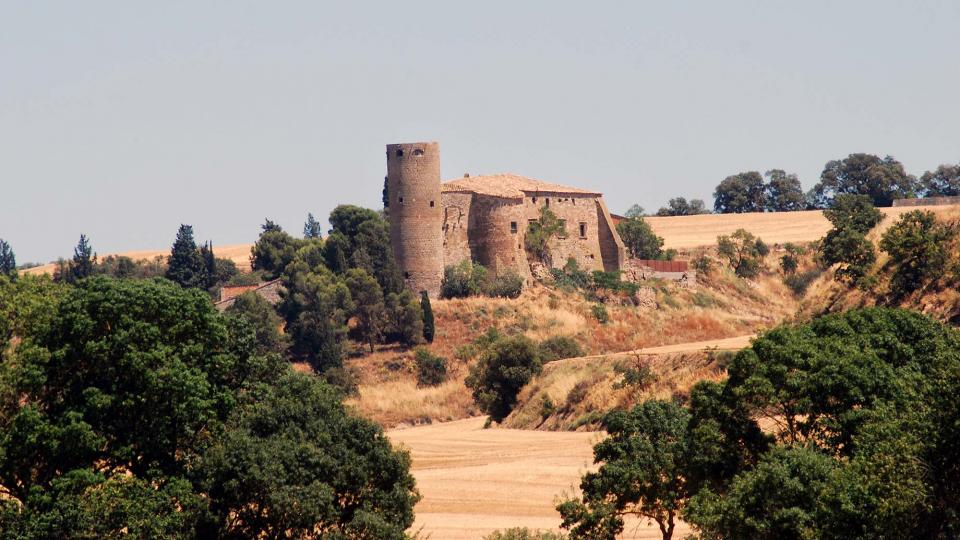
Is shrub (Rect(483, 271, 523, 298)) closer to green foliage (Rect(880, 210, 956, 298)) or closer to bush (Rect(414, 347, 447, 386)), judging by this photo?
bush (Rect(414, 347, 447, 386))

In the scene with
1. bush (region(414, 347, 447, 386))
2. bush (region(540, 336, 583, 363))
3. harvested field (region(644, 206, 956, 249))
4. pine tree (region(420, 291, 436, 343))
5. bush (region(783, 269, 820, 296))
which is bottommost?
bush (region(414, 347, 447, 386))

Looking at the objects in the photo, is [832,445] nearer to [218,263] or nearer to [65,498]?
[65,498]

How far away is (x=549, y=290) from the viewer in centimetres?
7450

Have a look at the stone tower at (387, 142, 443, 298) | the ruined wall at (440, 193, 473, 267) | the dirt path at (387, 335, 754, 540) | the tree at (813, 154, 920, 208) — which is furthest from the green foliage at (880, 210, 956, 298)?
the tree at (813, 154, 920, 208)

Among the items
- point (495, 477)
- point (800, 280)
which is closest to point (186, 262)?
point (800, 280)

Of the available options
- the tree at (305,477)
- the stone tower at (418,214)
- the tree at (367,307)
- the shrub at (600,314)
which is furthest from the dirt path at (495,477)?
the stone tower at (418,214)

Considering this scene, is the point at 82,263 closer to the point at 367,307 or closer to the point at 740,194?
the point at 367,307

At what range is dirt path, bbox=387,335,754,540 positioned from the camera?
33562 mm

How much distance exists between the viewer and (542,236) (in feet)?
250

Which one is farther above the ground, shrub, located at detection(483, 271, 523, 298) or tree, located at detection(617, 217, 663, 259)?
tree, located at detection(617, 217, 663, 259)

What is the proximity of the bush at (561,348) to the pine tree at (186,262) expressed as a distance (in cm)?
2191

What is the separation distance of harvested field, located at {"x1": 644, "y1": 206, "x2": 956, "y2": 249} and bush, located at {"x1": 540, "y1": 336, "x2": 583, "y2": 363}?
25.6 m

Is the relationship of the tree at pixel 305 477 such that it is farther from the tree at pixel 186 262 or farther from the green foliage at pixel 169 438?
the tree at pixel 186 262

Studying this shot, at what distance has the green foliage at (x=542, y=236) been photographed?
75.9 metres
